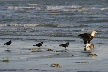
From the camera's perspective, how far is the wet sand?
1515cm

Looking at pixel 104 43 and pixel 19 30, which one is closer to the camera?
pixel 104 43

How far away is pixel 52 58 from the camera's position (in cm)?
1750

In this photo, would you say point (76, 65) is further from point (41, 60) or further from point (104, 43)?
point (104, 43)

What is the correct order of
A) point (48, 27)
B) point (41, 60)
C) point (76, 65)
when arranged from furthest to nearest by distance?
point (48, 27)
point (41, 60)
point (76, 65)

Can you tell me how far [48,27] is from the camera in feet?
106

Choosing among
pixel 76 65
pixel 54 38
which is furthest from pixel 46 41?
pixel 76 65

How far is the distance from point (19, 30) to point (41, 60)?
1350 cm

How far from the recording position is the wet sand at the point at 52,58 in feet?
49.7

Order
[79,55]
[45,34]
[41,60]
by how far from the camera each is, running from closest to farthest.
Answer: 1. [41,60]
2. [79,55]
3. [45,34]

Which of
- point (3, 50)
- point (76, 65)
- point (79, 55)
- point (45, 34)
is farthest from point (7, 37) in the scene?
point (76, 65)

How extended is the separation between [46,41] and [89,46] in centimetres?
376

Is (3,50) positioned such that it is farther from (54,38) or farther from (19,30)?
(19,30)

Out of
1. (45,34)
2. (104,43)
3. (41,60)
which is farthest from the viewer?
(45,34)

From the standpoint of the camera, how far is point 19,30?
3028 centimetres
